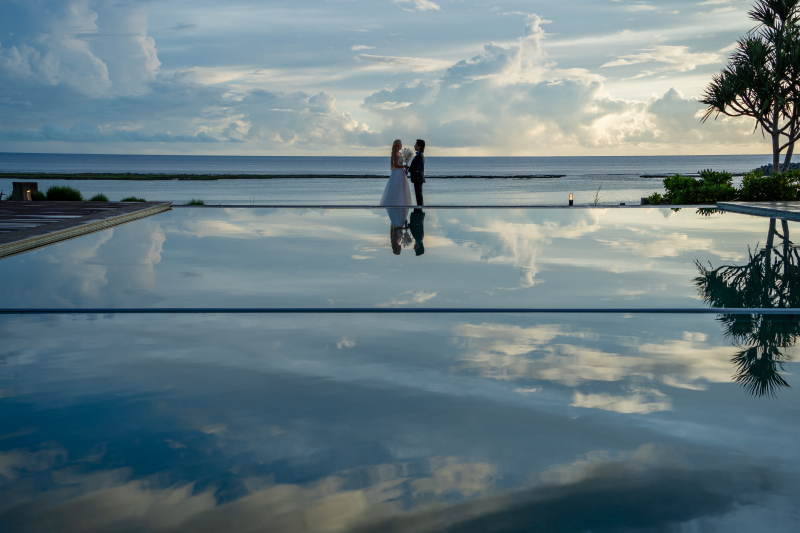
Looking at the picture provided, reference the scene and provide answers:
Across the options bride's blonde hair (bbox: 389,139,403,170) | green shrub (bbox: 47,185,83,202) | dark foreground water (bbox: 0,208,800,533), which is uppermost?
bride's blonde hair (bbox: 389,139,403,170)

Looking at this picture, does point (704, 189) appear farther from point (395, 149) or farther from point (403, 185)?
point (395, 149)

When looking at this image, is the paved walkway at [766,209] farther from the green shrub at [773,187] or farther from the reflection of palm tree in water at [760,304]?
the reflection of palm tree in water at [760,304]

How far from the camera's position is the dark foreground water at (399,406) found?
7.75 ft

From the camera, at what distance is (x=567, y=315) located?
5121mm

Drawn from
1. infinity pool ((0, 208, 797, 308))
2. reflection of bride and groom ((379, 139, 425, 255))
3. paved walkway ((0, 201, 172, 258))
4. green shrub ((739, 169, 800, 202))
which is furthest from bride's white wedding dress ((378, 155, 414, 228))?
green shrub ((739, 169, 800, 202))

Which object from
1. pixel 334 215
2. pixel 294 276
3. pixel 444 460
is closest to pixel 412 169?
pixel 334 215

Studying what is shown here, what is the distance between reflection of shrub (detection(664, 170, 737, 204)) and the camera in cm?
1728

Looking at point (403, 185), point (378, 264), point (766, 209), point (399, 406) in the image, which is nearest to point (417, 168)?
point (403, 185)

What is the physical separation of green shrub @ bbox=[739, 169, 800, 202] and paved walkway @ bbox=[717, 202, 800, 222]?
1723 mm

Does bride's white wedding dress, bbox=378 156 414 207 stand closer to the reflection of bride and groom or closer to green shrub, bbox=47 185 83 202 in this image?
the reflection of bride and groom

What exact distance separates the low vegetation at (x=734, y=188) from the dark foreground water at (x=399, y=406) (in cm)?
1179

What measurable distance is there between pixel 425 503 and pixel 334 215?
1218 centimetres

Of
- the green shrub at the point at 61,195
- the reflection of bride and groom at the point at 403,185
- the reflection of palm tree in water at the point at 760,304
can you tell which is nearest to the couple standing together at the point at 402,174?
the reflection of bride and groom at the point at 403,185

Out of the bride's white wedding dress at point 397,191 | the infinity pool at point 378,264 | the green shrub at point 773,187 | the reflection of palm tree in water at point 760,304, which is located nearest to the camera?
the reflection of palm tree in water at point 760,304
